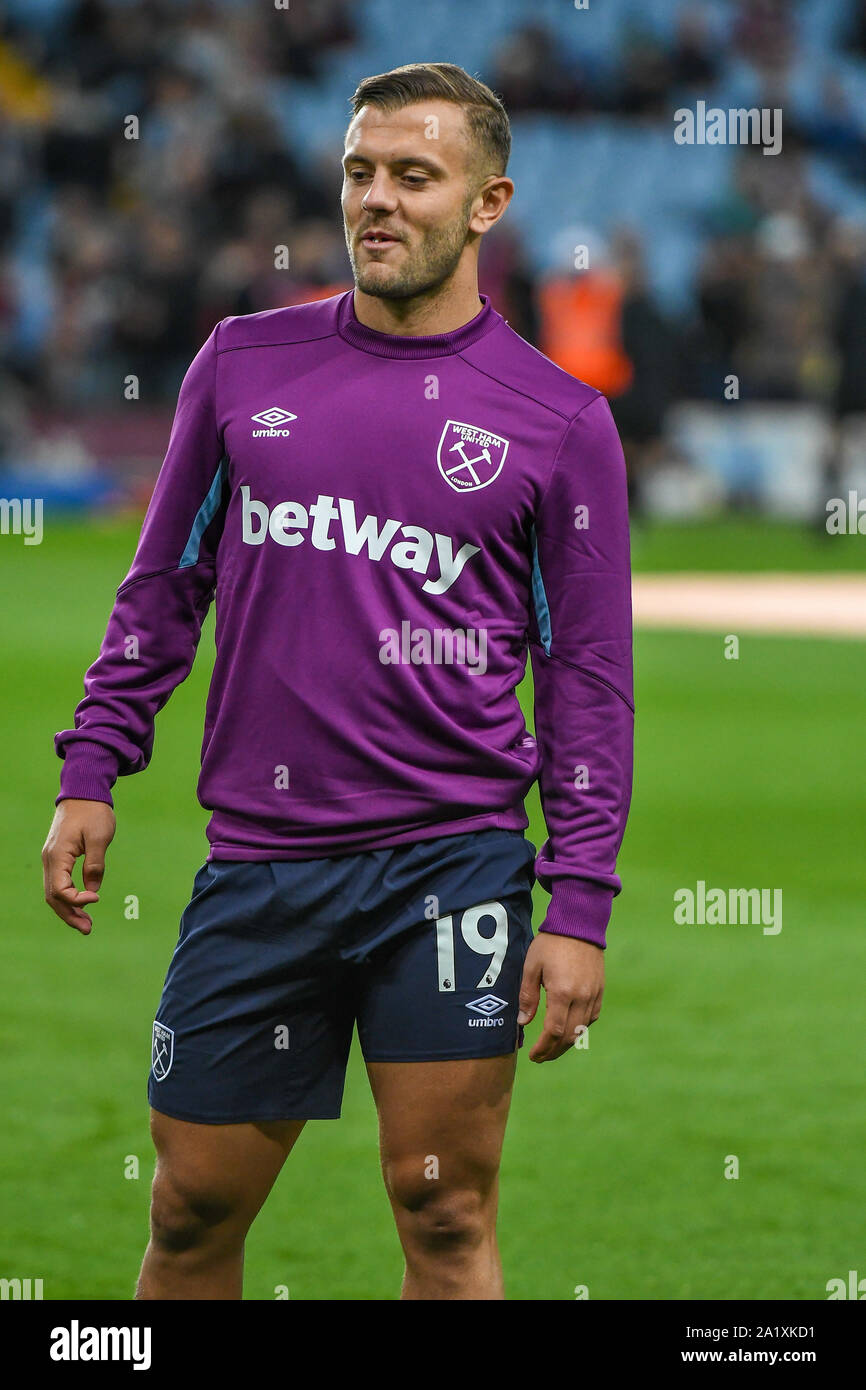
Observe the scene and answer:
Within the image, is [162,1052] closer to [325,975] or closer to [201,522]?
[325,975]

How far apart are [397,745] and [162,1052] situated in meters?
0.56

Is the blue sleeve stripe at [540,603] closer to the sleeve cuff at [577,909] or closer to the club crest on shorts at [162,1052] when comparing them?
the sleeve cuff at [577,909]

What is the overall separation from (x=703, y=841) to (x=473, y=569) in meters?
4.98

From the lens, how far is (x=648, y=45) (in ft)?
83.1

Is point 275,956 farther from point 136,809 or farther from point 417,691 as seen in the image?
point 136,809

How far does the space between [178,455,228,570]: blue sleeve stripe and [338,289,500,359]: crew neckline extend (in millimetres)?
285

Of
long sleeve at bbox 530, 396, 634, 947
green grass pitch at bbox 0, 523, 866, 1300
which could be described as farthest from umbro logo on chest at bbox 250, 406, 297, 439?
green grass pitch at bbox 0, 523, 866, 1300

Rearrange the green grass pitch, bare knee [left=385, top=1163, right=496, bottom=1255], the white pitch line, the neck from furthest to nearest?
the white pitch line
the green grass pitch
the neck
bare knee [left=385, top=1163, right=496, bottom=1255]

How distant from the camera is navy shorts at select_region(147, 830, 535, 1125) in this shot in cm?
282

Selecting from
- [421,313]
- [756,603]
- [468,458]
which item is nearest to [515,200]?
[756,603]

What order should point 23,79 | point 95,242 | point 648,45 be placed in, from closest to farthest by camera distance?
1. point 95,242
2. point 23,79
3. point 648,45

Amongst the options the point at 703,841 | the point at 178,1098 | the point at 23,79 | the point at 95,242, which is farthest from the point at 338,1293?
the point at 23,79

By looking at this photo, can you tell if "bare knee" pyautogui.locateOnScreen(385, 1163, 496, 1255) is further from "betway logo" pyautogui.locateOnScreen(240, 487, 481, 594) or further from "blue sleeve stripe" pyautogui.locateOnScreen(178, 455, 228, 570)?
"blue sleeve stripe" pyautogui.locateOnScreen(178, 455, 228, 570)

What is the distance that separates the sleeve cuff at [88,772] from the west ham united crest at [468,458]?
648 mm
